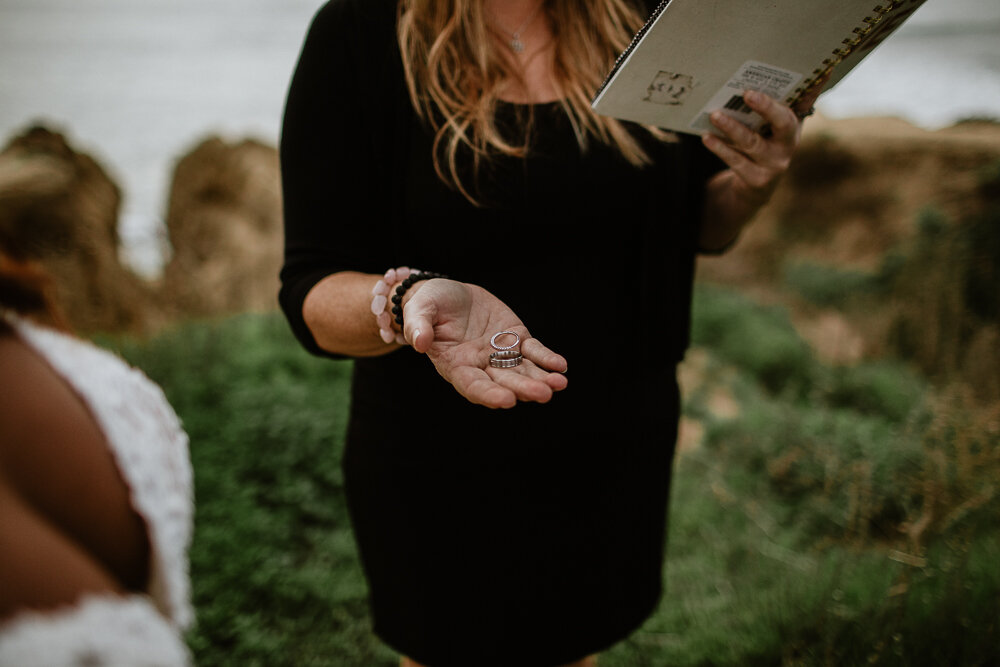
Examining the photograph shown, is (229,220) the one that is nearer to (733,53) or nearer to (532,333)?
(532,333)

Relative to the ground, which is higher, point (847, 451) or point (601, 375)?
point (601, 375)

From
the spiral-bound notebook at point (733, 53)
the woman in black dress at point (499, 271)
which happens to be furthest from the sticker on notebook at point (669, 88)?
the woman in black dress at point (499, 271)

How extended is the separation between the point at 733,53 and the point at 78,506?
99cm

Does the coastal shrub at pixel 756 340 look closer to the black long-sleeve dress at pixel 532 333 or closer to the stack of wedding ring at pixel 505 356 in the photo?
the black long-sleeve dress at pixel 532 333

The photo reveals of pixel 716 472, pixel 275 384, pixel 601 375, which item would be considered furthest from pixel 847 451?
pixel 275 384

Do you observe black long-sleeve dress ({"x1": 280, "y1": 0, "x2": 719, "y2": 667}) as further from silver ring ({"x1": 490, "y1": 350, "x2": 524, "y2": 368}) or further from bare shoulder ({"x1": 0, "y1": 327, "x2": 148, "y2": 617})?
bare shoulder ({"x1": 0, "y1": 327, "x2": 148, "y2": 617})

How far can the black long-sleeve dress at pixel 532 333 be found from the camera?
1025mm

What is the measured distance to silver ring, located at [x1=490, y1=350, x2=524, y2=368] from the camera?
73 centimetres

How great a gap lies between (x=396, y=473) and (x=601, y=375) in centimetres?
43

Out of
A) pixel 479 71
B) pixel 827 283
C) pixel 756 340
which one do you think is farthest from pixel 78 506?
pixel 827 283

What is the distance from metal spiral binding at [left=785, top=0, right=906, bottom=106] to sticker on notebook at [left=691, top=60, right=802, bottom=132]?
0.07ft

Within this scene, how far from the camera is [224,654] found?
2.23 meters

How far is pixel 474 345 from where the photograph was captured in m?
0.76

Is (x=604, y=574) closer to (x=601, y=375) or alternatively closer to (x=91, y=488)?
(x=601, y=375)
